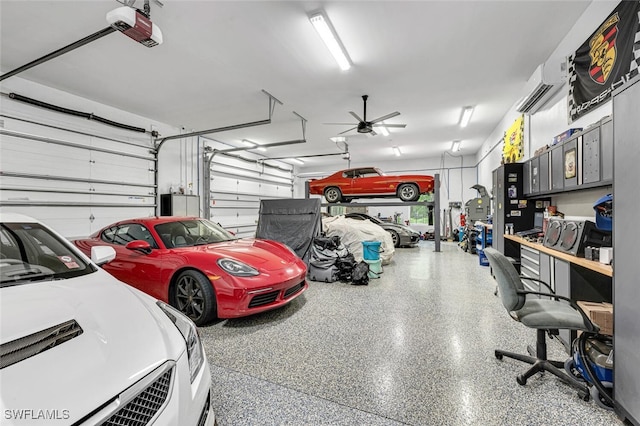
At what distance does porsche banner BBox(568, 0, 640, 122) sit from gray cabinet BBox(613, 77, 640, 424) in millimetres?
1514

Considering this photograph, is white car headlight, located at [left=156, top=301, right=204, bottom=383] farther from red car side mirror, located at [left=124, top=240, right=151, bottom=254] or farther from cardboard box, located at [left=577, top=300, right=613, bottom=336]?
cardboard box, located at [left=577, top=300, right=613, bottom=336]

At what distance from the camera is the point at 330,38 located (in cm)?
362

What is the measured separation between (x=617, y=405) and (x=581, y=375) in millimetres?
279

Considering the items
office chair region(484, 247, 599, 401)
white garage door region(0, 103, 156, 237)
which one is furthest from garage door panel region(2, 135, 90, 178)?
office chair region(484, 247, 599, 401)

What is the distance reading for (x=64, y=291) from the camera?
1359mm

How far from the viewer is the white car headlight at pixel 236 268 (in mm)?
2881

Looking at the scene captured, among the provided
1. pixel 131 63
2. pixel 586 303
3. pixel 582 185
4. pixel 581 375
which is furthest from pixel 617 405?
pixel 131 63

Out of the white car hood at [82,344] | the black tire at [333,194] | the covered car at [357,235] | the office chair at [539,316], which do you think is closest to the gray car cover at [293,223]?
the covered car at [357,235]

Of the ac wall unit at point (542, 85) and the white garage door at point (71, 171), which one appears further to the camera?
the white garage door at point (71, 171)

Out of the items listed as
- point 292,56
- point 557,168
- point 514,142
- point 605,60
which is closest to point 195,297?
point 292,56

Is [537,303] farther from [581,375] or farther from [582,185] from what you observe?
[582,185]

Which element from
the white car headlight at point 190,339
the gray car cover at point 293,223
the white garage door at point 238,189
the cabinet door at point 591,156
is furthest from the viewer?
the white garage door at point 238,189

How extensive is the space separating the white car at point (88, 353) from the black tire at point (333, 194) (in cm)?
744

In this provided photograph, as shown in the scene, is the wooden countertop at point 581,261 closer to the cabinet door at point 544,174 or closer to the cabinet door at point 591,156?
the cabinet door at point 591,156
